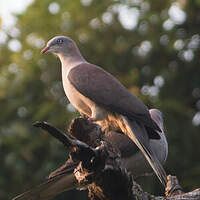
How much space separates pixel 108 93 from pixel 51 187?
3.14ft

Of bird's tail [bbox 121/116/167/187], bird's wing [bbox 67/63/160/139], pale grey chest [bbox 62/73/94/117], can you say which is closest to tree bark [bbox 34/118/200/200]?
bird's tail [bbox 121/116/167/187]

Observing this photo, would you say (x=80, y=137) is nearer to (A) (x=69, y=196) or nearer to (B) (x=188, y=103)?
(A) (x=69, y=196)

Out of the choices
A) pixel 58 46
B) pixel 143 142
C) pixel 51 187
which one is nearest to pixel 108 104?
pixel 143 142

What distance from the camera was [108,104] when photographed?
4.70 metres

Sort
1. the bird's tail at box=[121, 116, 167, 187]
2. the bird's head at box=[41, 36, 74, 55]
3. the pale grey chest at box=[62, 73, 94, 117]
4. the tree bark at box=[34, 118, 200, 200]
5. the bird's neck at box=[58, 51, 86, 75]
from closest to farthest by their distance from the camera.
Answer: the tree bark at box=[34, 118, 200, 200] < the bird's tail at box=[121, 116, 167, 187] < the pale grey chest at box=[62, 73, 94, 117] < the bird's neck at box=[58, 51, 86, 75] < the bird's head at box=[41, 36, 74, 55]

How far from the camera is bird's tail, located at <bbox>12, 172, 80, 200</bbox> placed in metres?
4.15

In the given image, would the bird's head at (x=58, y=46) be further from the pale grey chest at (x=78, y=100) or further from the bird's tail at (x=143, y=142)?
the bird's tail at (x=143, y=142)

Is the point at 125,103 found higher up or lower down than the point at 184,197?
higher up

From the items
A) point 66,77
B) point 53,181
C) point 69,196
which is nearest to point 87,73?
point 66,77

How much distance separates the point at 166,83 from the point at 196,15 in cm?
120

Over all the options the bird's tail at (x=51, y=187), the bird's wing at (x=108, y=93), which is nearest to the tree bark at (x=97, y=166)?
the bird's tail at (x=51, y=187)

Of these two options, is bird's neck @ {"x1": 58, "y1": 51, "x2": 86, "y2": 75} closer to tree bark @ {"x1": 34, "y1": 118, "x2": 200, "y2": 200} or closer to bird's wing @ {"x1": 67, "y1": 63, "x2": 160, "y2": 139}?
bird's wing @ {"x1": 67, "y1": 63, "x2": 160, "y2": 139}

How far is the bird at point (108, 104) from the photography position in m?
4.50

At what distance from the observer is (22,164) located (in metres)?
5.96
